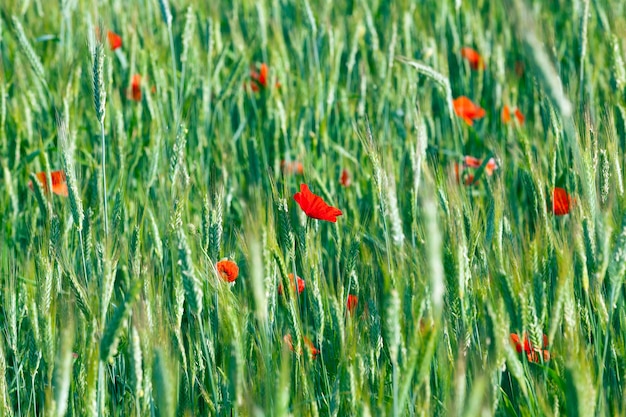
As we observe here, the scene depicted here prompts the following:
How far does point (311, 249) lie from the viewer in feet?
3.93

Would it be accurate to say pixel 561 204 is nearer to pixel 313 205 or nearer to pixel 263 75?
pixel 313 205

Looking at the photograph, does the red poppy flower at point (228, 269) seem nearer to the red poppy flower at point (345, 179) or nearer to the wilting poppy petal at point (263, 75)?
the red poppy flower at point (345, 179)

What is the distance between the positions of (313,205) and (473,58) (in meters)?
1.29

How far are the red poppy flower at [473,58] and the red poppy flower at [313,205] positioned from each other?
3.96 feet

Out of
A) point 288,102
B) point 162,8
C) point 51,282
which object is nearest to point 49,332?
point 51,282

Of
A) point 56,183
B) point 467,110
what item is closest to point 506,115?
point 467,110

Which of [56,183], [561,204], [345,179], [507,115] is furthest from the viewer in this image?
[507,115]

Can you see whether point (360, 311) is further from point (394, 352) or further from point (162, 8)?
point (162, 8)

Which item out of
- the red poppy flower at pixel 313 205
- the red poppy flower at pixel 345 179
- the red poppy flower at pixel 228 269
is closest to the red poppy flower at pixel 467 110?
the red poppy flower at pixel 345 179

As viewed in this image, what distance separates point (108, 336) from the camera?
2.89 ft

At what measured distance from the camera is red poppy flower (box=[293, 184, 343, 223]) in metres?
1.29

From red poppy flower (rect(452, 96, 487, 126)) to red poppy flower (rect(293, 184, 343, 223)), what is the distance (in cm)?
91

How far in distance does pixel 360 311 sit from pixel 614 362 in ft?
1.13

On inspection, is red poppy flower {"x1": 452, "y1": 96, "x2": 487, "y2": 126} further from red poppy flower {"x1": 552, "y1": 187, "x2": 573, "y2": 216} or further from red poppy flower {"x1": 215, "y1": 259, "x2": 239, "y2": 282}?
red poppy flower {"x1": 215, "y1": 259, "x2": 239, "y2": 282}
